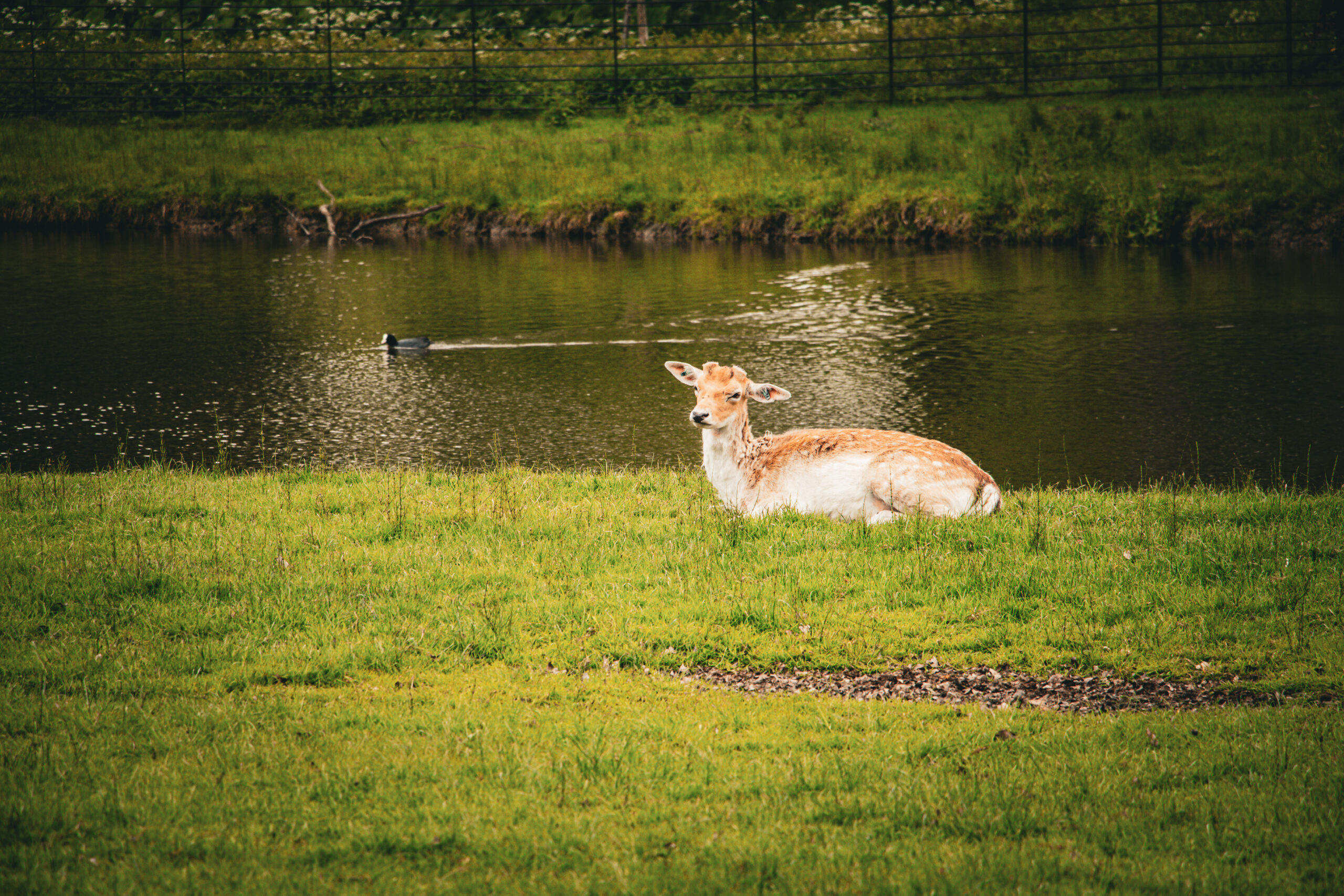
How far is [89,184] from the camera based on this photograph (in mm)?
34031

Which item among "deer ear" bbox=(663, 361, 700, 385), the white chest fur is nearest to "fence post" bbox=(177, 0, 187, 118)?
"deer ear" bbox=(663, 361, 700, 385)

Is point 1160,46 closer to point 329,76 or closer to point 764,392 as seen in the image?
point 329,76

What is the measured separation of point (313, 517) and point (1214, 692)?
6.63 meters

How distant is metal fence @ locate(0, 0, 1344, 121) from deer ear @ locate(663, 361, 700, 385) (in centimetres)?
2872

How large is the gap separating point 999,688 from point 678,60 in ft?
120

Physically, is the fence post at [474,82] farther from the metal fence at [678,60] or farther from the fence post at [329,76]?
the fence post at [329,76]

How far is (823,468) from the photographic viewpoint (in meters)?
9.79

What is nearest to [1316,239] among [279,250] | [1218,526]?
[1218,526]

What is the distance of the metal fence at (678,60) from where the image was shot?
36531 mm

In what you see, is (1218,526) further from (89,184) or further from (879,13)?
(879,13)

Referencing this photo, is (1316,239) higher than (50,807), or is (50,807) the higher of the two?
(1316,239)

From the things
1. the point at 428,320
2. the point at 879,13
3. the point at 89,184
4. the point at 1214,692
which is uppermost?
the point at 879,13

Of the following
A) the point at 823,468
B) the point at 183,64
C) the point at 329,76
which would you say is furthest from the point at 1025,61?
the point at 823,468

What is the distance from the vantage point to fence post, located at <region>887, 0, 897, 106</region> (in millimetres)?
36875
